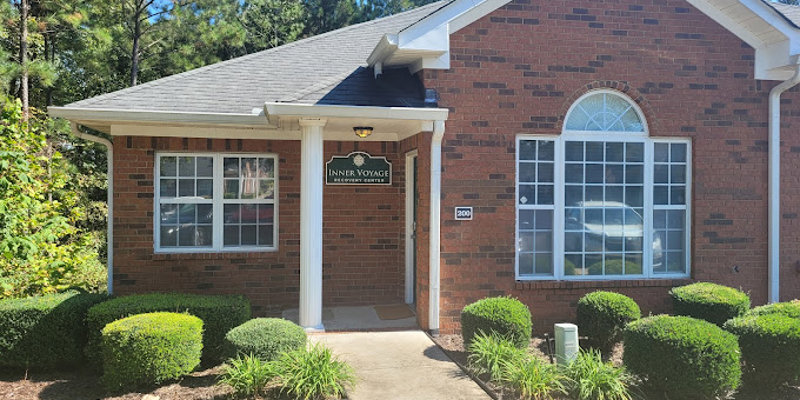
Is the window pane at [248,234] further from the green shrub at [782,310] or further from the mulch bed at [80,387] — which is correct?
the green shrub at [782,310]

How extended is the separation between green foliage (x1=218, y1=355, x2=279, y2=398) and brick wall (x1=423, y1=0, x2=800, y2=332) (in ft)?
9.08

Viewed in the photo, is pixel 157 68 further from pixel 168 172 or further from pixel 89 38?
pixel 168 172

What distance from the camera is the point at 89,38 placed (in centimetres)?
1666

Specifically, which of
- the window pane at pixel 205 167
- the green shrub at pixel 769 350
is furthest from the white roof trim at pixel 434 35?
the green shrub at pixel 769 350

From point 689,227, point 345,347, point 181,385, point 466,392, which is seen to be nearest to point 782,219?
point 689,227

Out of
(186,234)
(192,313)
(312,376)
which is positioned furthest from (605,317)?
(186,234)

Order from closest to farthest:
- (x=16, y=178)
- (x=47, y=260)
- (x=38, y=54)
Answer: (x=16, y=178) → (x=47, y=260) → (x=38, y=54)

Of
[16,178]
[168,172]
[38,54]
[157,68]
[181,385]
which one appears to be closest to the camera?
[181,385]

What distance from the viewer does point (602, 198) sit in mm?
7977

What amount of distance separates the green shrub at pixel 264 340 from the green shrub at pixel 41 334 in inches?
83.4

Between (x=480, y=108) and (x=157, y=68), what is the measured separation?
15795mm

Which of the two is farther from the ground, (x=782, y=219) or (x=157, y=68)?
(x=157, y=68)

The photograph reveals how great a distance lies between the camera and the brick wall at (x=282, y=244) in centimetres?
858

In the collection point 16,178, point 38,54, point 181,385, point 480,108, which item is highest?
point 38,54
